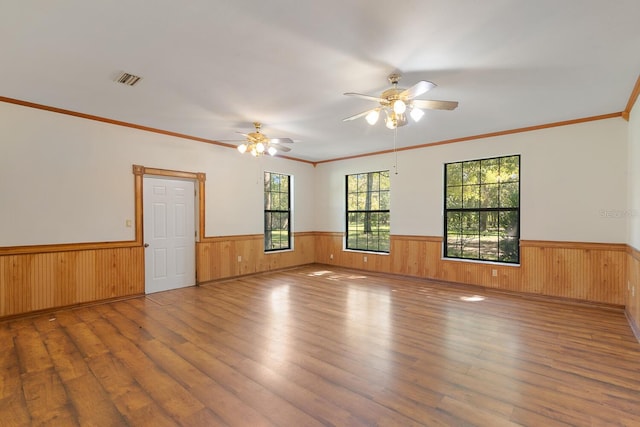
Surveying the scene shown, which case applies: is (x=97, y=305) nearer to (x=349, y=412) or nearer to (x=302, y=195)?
(x=349, y=412)

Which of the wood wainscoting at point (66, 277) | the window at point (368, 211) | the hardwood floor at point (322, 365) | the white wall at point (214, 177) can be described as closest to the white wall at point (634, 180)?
the white wall at point (214, 177)

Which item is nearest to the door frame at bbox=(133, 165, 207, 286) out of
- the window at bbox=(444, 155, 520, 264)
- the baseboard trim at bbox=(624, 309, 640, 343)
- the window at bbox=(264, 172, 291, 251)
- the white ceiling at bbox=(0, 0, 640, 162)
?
the white ceiling at bbox=(0, 0, 640, 162)

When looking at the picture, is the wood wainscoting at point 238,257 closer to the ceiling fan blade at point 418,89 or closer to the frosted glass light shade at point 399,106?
the frosted glass light shade at point 399,106

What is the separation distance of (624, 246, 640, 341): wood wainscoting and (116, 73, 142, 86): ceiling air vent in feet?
18.7

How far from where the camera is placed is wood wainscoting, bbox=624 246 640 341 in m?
3.25

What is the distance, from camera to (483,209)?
5336mm

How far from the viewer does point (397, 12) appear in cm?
207

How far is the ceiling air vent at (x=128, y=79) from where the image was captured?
301 cm

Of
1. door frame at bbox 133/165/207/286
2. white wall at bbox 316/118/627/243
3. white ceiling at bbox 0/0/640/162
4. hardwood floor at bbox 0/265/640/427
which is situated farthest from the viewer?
door frame at bbox 133/165/207/286

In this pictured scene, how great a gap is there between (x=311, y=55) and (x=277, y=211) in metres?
4.74

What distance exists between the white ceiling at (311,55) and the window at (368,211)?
270 centimetres

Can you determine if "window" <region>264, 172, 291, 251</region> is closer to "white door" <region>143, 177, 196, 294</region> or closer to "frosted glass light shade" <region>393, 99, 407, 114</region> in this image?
"white door" <region>143, 177, 196, 294</region>

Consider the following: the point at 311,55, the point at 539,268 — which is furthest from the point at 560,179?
the point at 311,55

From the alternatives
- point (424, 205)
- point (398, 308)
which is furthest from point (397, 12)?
point (424, 205)
